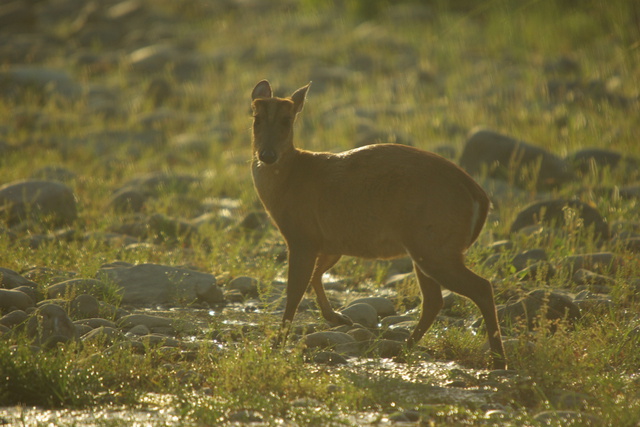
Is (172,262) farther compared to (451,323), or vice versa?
(172,262)

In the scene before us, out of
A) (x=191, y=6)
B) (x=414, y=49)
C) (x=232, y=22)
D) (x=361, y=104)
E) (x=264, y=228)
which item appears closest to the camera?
(x=264, y=228)

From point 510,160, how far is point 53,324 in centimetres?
759

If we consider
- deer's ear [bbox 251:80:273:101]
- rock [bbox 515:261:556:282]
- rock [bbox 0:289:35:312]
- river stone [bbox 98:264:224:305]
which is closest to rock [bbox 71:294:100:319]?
rock [bbox 0:289:35:312]

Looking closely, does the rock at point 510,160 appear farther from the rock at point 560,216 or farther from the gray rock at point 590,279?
the gray rock at point 590,279

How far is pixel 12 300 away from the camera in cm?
707

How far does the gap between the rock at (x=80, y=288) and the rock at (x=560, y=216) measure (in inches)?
181

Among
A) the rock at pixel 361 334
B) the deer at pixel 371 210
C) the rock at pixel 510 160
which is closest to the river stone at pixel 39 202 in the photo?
the deer at pixel 371 210

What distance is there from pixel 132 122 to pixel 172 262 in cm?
838

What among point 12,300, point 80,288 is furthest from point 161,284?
point 12,300

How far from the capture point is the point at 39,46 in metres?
23.9

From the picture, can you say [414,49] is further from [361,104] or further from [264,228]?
[264,228]

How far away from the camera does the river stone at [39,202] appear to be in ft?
33.5

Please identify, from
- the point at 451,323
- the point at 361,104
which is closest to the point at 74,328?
the point at 451,323

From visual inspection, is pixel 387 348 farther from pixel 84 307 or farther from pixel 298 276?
pixel 84 307
